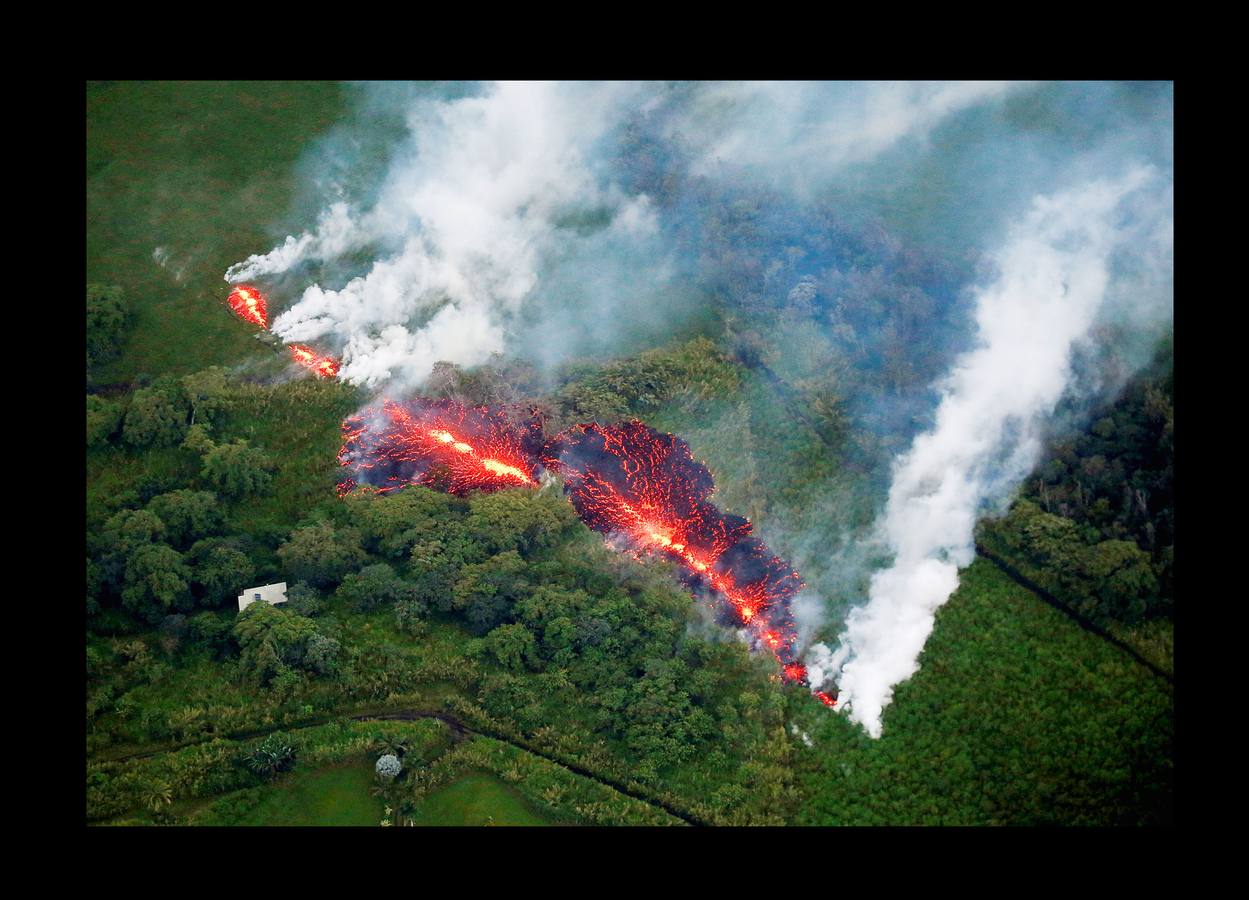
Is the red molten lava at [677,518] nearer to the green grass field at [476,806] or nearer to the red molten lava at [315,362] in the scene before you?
the green grass field at [476,806]

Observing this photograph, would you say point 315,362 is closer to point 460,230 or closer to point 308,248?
point 308,248

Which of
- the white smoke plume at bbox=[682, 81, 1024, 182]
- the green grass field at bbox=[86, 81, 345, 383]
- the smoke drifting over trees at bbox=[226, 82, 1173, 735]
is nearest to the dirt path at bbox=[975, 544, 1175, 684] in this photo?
the smoke drifting over trees at bbox=[226, 82, 1173, 735]

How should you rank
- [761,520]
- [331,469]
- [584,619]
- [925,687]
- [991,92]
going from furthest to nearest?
[991,92] < [331,469] < [761,520] < [584,619] < [925,687]

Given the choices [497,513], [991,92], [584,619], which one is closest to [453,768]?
[584,619]

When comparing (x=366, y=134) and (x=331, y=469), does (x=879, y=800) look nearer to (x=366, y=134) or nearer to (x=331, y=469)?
(x=331, y=469)

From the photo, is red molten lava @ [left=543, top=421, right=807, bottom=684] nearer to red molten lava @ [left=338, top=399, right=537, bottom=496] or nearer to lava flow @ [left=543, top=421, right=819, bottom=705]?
lava flow @ [left=543, top=421, right=819, bottom=705]

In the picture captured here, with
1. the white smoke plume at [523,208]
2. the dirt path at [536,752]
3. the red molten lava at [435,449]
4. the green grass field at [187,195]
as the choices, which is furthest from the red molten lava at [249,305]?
the dirt path at [536,752]

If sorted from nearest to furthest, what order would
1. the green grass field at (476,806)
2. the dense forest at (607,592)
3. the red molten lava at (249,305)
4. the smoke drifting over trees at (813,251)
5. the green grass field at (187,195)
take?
1. the green grass field at (476,806)
2. the dense forest at (607,592)
3. the smoke drifting over trees at (813,251)
4. the green grass field at (187,195)
5. the red molten lava at (249,305)
